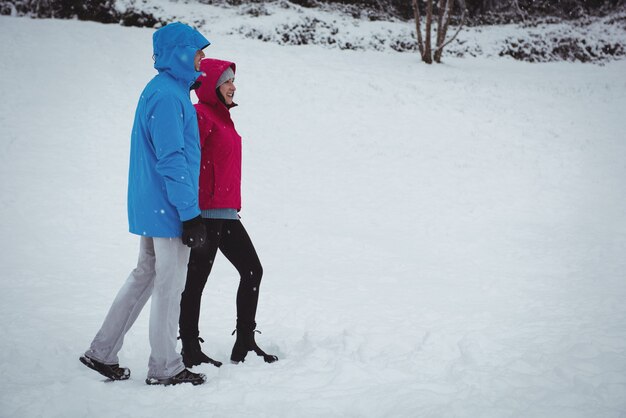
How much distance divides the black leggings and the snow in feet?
1.13

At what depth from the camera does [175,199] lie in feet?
9.29

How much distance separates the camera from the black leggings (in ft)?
11.2

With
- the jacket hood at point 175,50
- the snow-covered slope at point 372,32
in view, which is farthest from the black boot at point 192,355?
the snow-covered slope at point 372,32

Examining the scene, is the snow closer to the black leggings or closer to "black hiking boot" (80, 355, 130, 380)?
"black hiking boot" (80, 355, 130, 380)

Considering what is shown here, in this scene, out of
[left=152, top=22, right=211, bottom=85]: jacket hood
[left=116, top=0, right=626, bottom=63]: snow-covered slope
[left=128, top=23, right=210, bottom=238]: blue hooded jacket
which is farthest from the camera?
[left=116, top=0, right=626, bottom=63]: snow-covered slope

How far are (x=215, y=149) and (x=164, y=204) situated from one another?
0.63 meters

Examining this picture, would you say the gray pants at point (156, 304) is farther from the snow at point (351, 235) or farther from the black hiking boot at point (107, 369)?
the snow at point (351, 235)

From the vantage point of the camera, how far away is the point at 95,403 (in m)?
2.78

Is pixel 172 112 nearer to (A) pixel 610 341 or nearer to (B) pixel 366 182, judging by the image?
(A) pixel 610 341

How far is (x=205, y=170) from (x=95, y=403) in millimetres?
1528

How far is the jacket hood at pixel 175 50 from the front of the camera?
9.76 ft

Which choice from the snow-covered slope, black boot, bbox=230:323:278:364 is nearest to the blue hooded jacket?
black boot, bbox=230:323:278:364

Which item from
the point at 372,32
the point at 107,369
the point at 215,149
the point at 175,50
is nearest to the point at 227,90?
the point at 215,149

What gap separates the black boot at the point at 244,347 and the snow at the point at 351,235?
0.09 m
